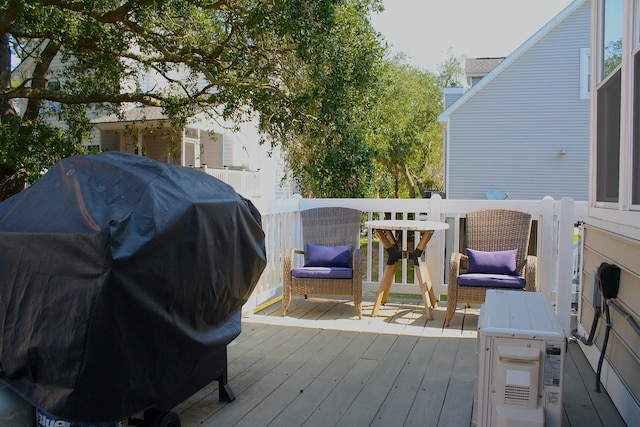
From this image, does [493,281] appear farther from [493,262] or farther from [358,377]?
[358,377]

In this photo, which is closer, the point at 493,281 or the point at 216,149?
the point at 493,281

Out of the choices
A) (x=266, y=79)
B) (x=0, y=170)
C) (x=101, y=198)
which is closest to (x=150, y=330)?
(x=101, y=198)

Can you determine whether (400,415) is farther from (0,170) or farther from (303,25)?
(0,170)

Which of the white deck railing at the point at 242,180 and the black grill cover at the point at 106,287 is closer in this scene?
the black grill cover at the point at 106,287

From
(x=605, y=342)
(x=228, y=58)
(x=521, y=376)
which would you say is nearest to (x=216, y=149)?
(x=228, y=58)

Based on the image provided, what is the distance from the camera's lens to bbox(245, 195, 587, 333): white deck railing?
16.1ft

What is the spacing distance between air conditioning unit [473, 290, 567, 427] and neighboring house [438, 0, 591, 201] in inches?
496

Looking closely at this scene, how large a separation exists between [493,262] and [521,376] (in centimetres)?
295


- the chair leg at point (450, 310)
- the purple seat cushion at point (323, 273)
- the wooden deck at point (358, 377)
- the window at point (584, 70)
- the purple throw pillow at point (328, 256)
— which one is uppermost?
the window at point (584, 70)

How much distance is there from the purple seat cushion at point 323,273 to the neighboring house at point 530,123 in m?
9.99

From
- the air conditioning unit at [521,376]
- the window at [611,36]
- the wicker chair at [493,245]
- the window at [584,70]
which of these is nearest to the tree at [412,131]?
the window at [584,70]

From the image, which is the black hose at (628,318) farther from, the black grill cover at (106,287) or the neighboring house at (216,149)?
the neighboring house at (216,149)

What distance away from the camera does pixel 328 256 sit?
217 inches

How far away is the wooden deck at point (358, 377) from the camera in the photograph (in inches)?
119
